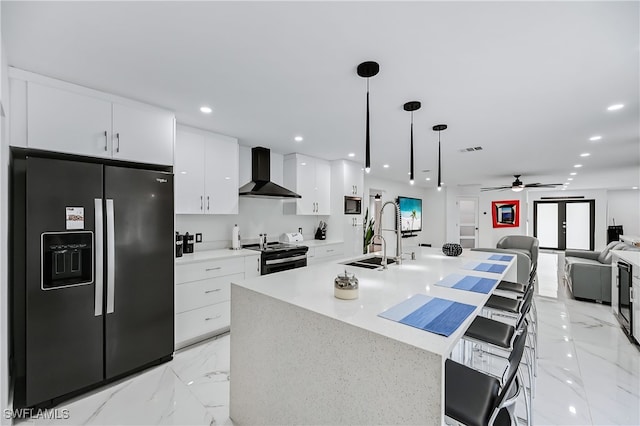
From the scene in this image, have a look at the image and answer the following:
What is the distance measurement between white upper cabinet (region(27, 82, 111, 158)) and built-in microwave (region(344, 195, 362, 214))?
3406mm

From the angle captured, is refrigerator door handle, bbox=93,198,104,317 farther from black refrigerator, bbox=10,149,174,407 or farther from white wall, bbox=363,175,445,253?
white wall, bbox=363,175,445,253

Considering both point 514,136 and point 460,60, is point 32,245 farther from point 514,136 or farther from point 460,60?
point 514,136

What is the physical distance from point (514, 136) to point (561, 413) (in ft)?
9.36

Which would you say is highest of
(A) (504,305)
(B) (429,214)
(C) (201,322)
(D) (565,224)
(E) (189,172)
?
(E) (189,172)

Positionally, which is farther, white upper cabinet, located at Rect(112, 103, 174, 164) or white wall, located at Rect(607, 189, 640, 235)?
white wall, located at Rect(607, 189, 640, 235)

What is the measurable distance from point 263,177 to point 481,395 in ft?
11.2

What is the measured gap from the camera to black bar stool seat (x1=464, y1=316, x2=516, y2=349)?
5.59 ft

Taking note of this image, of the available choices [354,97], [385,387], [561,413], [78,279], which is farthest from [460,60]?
[78,279]

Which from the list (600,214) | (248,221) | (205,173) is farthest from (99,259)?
(600,214)

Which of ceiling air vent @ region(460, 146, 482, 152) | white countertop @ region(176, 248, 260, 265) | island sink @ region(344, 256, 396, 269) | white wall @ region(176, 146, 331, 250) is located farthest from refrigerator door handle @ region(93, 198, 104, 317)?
ceiling air vent @ region(460, 146, 482, 152)

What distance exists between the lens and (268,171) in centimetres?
396

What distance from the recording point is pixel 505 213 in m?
8.68

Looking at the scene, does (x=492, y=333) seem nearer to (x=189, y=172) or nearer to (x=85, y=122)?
(x=189, y=172)

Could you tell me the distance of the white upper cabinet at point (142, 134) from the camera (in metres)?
2.24
